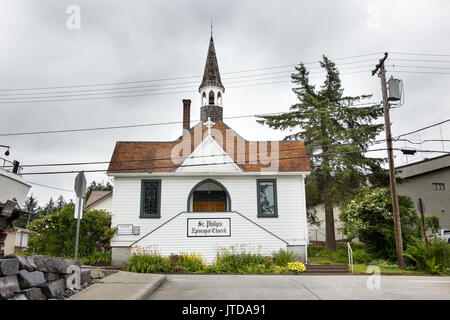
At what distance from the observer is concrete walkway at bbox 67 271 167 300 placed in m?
6.80

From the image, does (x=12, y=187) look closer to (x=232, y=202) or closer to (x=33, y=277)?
(x=33, y=277)

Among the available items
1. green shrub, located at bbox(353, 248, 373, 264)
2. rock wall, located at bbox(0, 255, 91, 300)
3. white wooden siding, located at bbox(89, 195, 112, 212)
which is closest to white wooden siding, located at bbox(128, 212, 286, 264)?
green shrub, located at bbox(353, 248, 373, 264)

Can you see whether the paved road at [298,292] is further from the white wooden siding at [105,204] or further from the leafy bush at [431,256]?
the white wooden siding at [105,204]

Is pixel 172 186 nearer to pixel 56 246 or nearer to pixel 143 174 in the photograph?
pixel 143 174

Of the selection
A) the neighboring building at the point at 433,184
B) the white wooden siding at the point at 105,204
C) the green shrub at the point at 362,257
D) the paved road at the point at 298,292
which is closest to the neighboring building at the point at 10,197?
the paved road at the point at 298,292

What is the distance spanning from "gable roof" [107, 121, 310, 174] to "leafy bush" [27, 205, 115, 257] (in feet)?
8.73

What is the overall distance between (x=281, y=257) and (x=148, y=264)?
5.59 meters

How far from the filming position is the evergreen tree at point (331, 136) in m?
23.4

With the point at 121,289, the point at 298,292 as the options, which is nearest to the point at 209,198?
the point at 298,292

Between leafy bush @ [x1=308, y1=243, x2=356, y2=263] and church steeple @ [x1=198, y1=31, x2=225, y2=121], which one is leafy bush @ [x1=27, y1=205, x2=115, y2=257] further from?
leafy bush @ [x1=308, y1=243, x2=356, y2=263]

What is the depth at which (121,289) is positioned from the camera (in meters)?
7.62

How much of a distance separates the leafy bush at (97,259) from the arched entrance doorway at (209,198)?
4689mm

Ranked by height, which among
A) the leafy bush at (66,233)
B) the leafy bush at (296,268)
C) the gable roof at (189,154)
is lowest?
the leafy bush at (296,268)
